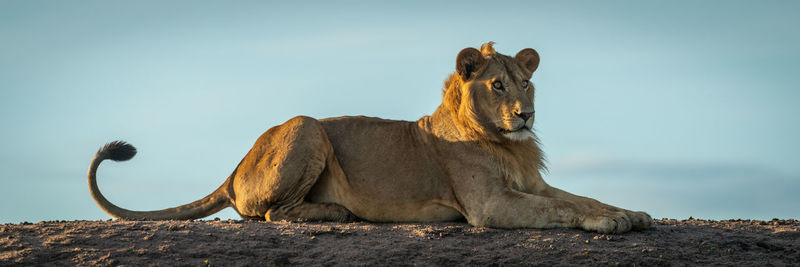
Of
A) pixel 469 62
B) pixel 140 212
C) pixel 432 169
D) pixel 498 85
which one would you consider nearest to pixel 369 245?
pixel 432 169

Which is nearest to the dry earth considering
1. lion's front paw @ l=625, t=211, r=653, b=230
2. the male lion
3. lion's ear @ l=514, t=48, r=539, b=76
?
lion's front paw @ l=625, t=211, r=653, b=230

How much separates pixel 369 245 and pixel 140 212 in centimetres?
402

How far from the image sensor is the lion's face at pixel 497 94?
29.3 ft

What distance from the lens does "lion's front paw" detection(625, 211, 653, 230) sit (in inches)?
353

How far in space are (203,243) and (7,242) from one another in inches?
83.6

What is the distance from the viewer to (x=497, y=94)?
9102 millimetres

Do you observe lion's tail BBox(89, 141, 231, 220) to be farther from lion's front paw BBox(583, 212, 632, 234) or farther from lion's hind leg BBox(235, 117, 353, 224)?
lion's front paw BBox(583, 212, 632, 234)

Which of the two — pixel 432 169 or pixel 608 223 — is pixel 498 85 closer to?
pixel 432 169

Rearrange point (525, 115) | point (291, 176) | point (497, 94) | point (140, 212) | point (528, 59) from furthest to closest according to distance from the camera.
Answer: point (140, 212) → point (528, 59) → point (291, 176) → point (497, 94) → point (525, 115)

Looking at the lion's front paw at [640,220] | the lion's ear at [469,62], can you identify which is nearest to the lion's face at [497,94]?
the lion's ear at [469,62]

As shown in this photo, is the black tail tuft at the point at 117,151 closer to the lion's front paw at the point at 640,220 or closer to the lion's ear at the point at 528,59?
the lion's ear at the point at 528,59

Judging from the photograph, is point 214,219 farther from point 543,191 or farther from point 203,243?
point 543,191

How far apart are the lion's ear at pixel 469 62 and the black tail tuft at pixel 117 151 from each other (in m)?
4.82

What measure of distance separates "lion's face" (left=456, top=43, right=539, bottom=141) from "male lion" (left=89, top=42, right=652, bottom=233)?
13 millimetres
